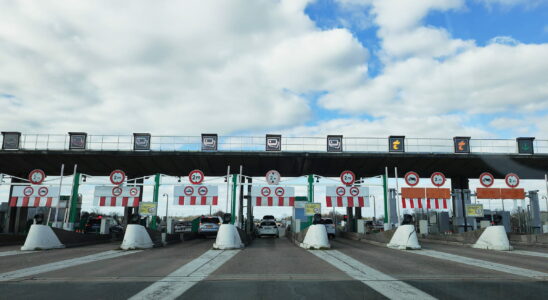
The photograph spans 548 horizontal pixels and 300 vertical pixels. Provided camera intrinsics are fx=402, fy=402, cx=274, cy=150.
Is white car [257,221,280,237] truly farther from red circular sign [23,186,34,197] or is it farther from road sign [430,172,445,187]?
red circular sign [23,186,34,197]

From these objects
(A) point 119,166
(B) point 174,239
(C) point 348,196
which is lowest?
(B) point 174,239

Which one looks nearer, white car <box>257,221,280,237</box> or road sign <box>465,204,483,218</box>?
road sign <box>465,204,483,218</box>

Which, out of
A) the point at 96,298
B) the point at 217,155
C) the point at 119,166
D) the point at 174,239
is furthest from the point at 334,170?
the point at 96,298

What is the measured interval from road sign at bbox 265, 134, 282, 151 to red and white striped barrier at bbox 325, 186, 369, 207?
21.8ft

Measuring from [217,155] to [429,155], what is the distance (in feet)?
51.8

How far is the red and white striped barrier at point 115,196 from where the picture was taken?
24516mm

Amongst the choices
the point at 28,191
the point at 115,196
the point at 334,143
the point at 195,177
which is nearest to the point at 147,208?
the point at 195,177

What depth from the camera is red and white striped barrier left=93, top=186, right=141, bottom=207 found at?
24.5 m

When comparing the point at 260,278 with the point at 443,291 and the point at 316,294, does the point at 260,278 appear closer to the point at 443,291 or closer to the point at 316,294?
the point at 316,294

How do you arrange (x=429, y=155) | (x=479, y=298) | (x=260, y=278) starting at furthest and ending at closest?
(x=429, y=155)
(x=260, y=278)
(x=479, y=298)

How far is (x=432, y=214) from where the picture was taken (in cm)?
4081

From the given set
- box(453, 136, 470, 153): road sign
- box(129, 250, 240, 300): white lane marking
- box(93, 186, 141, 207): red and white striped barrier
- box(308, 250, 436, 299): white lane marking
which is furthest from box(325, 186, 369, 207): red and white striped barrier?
box(129, 250, 240, 300): white lane marking

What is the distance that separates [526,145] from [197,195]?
24231mm

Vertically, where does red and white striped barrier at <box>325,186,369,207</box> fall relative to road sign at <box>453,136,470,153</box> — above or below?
below
